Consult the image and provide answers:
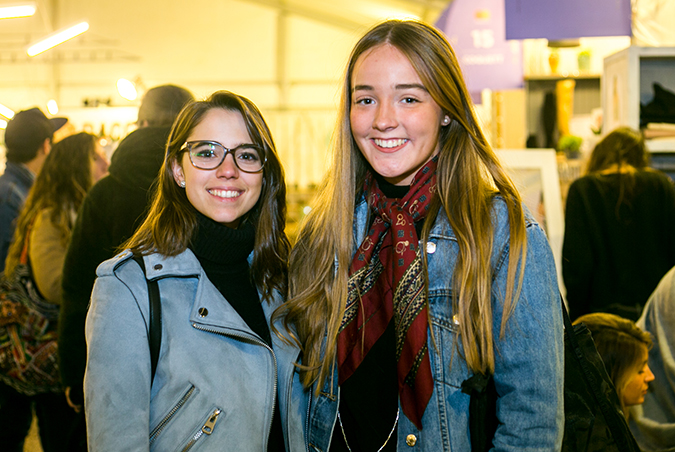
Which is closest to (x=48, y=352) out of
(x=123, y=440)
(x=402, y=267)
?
(x=123, y=440)

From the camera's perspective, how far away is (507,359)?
4.27 feet

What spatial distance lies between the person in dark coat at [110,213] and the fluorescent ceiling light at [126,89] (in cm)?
399

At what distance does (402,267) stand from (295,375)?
43 cm

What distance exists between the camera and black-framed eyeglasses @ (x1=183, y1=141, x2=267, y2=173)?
153 cm

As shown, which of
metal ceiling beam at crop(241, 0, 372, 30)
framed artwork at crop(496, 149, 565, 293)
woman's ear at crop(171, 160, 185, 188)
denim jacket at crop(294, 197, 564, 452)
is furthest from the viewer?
metal ceiling beam at crop(241, 0, 372, 30)

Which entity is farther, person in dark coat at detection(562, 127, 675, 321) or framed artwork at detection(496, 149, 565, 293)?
framed artwork at detection(496, 149, 565, 293)

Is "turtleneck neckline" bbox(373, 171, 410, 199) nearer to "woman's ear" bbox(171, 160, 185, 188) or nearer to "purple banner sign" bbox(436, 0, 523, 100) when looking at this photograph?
"woman's ear" bbox(171, 160, 185, 188)

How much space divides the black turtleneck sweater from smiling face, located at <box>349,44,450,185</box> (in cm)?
45

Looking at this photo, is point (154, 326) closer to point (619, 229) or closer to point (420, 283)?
point (420, 283)

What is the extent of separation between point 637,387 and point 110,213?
2.06 metres

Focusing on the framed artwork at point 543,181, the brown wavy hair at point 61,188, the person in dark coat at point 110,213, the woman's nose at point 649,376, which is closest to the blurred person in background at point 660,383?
the woman's nose at point 649,376

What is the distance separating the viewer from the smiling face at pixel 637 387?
80.4 inches

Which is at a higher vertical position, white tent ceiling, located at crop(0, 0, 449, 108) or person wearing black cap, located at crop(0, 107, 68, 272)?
white tent ceiling, located at crop(0, 0, 449, 108)

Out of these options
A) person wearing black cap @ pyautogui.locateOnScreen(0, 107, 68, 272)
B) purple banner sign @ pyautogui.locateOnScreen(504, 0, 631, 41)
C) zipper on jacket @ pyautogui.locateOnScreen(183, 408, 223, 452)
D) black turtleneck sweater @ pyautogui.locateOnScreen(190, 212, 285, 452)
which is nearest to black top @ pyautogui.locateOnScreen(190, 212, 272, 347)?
black turtleneck sweater @ pyautogui.locateOnScreen(190, 212, 285, 452)
